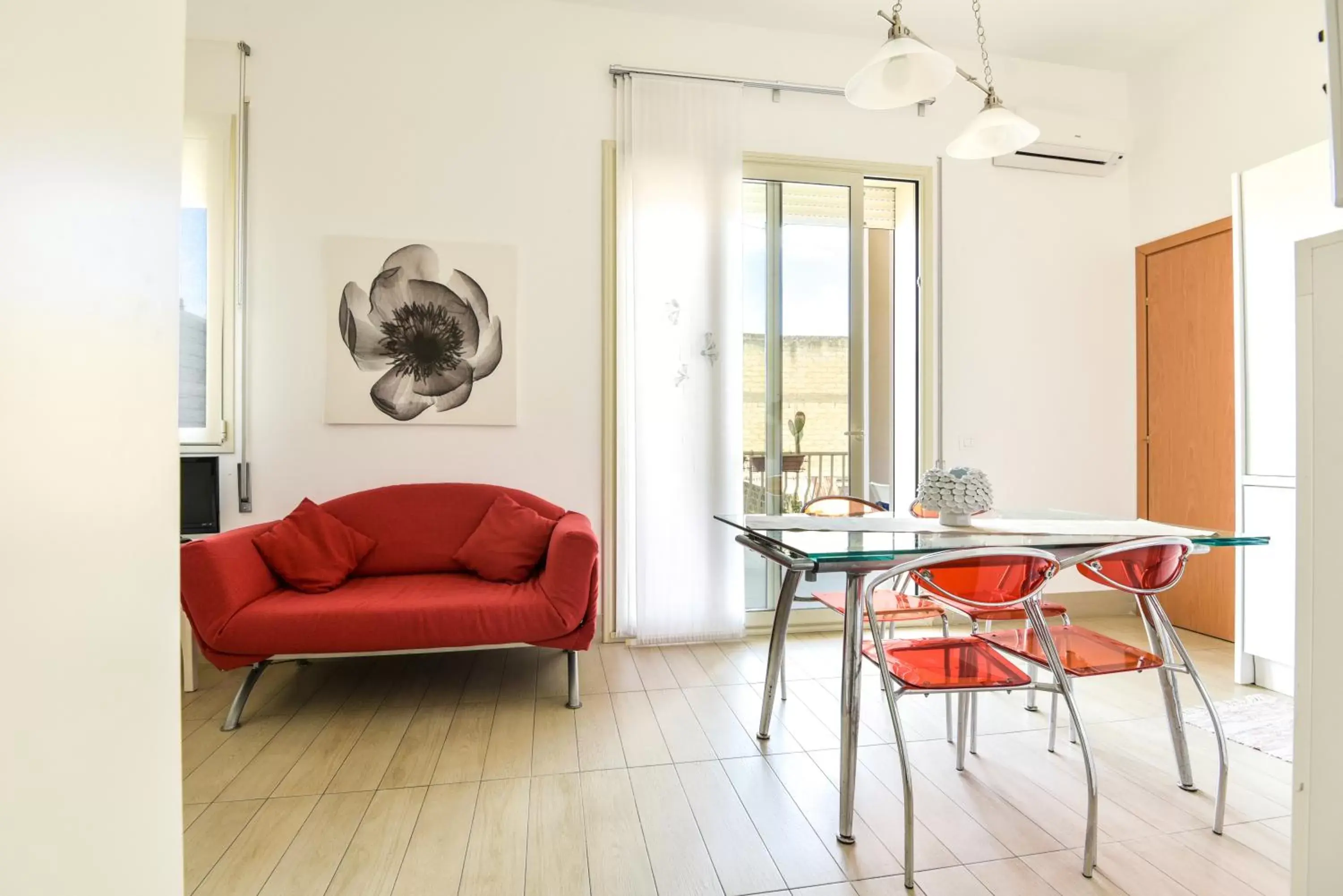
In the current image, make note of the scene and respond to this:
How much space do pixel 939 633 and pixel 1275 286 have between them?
2.25 m

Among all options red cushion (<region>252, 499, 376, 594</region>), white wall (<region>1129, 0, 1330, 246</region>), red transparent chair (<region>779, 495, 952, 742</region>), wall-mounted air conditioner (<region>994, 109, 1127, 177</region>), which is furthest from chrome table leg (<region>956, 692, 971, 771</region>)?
wall-mounted air conditioner (<region>994, 109, 1127, 177</region>)

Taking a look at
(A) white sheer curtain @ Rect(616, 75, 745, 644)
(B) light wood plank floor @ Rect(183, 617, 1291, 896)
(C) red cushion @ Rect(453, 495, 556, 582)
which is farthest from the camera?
(A) white sheer curtain @ Rect(616, 75, 745, 644)

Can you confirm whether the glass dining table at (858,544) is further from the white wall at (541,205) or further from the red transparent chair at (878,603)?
the white wall at (541,205)

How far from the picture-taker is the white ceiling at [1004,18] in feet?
11.7

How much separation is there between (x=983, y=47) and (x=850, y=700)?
12.7ft

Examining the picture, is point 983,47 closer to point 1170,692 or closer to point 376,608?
point 1170,692

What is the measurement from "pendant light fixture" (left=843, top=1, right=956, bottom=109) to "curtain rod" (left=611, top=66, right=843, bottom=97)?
1571 mm

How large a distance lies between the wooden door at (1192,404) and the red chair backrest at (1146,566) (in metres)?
2.09

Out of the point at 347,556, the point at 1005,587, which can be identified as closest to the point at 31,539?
the point at 1005,587

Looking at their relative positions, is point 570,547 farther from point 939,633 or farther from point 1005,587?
point 939,633

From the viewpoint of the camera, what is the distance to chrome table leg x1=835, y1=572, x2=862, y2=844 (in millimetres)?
1770

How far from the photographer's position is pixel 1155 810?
1.92 m

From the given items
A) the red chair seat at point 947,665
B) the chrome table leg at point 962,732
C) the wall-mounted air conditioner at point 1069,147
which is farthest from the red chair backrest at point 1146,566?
the wall-mounted air conditioner at point 1069,147

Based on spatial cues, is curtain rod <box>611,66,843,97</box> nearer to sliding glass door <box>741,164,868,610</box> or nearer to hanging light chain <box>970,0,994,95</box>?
sliding glass door <box>741,164,868,610</box>
